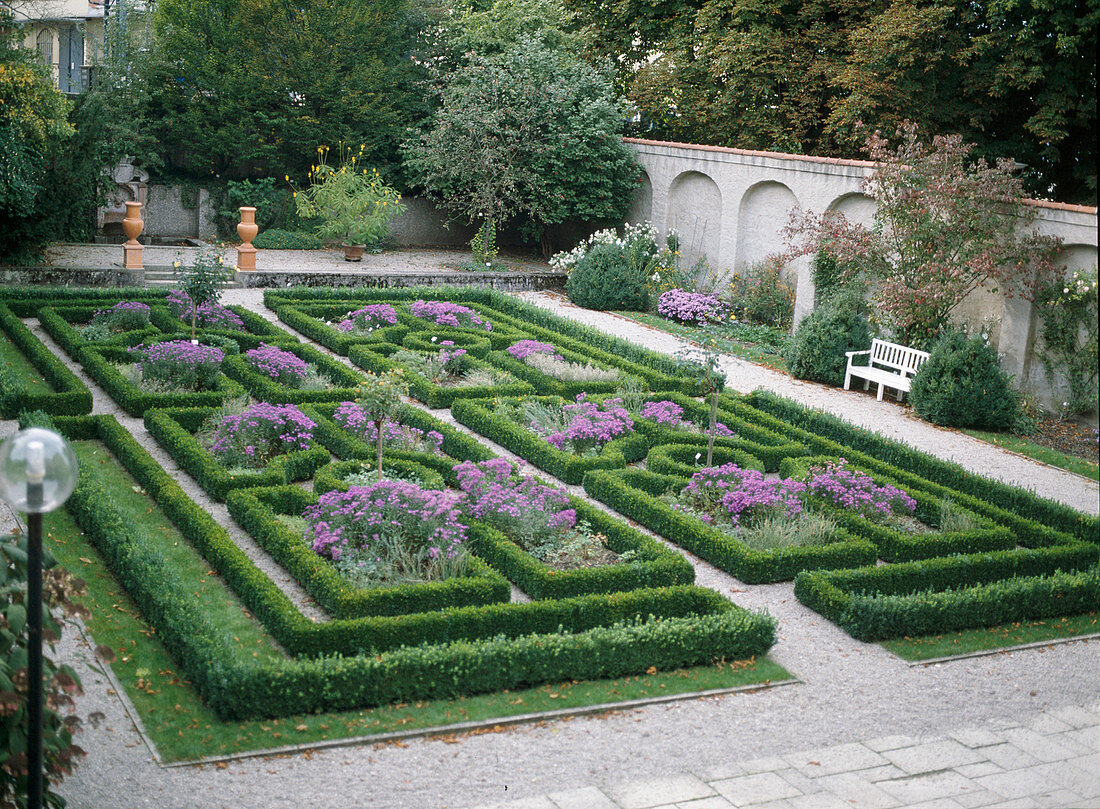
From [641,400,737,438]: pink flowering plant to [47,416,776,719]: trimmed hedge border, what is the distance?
4.56m

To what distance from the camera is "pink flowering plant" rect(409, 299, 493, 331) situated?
17.2m

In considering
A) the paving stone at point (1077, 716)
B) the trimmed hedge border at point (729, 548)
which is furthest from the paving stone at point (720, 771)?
the trimmed hedge border at point (729, 548)

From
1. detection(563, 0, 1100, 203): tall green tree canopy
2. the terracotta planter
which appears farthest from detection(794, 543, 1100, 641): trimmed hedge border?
the terracotta planter

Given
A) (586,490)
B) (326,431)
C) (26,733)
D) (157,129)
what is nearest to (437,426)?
(326,431)

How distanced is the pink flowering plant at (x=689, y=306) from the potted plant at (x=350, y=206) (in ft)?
21.9

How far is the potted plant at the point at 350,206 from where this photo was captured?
908 inches

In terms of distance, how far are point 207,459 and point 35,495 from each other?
640 cm

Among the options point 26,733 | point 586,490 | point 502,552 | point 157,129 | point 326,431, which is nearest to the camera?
point 26,733

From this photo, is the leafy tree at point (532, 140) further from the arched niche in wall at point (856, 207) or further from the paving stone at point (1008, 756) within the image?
the paving stone at point (1008, 756)

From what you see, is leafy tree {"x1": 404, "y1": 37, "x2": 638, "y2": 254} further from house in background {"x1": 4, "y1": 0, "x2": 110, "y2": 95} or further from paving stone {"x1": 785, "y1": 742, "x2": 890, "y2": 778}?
paving stone {"x1": 785, "y1": 742, "x2": 890, "y2": 778}

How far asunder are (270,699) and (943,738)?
4.06 metres

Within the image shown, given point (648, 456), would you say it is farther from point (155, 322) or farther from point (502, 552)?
point (155, 322)

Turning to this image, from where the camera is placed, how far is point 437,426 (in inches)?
470

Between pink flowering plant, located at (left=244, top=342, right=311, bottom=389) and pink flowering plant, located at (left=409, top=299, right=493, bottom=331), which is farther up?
pink flowering plant, located at (left=409, top=299, right=493, bottom=331)
